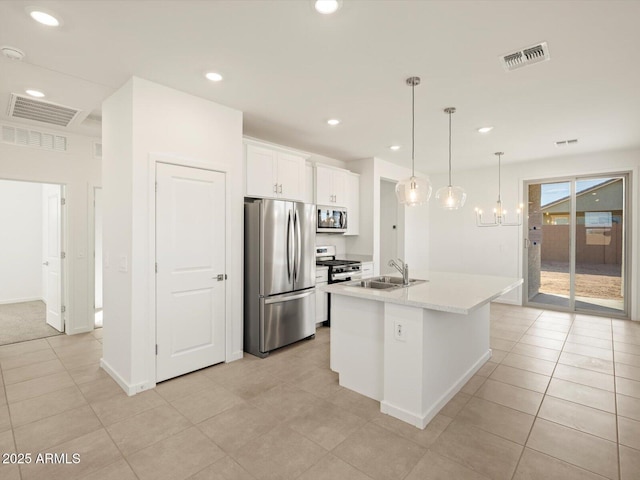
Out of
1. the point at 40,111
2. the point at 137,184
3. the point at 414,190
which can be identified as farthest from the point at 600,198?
the point at 40,111

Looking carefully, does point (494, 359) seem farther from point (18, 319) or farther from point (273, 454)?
point (18, 319)

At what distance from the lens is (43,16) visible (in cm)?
204

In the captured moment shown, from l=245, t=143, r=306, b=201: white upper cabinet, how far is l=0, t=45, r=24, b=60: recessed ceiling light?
2.04 meters

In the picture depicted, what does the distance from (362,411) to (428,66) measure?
2.82 meters

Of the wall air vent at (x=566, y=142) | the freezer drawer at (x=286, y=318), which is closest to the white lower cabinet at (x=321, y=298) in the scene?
the freezer drawer at (x=286, y=318)

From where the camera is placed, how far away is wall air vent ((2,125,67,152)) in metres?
3.90

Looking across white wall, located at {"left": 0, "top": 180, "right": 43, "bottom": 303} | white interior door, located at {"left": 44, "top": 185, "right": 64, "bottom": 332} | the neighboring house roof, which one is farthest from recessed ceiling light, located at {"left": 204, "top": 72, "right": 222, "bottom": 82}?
white wall, located at {"left": 0, "top": 180, "right": 43, "bottom": 303}

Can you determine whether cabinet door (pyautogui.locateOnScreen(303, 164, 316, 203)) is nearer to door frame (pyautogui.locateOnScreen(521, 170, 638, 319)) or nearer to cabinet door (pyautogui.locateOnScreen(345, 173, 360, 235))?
cabinet door (pyautogui.locateOnScreen(345, 173, 360, 235))

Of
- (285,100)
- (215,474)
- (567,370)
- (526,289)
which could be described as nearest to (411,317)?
(215,474)

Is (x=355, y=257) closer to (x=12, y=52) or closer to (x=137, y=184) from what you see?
(x=137, y=184)

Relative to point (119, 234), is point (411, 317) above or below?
below

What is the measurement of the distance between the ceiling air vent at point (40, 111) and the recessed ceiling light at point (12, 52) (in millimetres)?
907

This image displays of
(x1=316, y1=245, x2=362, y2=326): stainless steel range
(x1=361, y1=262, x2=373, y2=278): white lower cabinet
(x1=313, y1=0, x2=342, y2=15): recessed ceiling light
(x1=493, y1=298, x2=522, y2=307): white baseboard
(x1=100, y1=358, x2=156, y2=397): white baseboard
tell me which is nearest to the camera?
(x1=313, y1=0, x2=342, y2=15): recessed ceiling light

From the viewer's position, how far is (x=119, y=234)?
2.96 m
